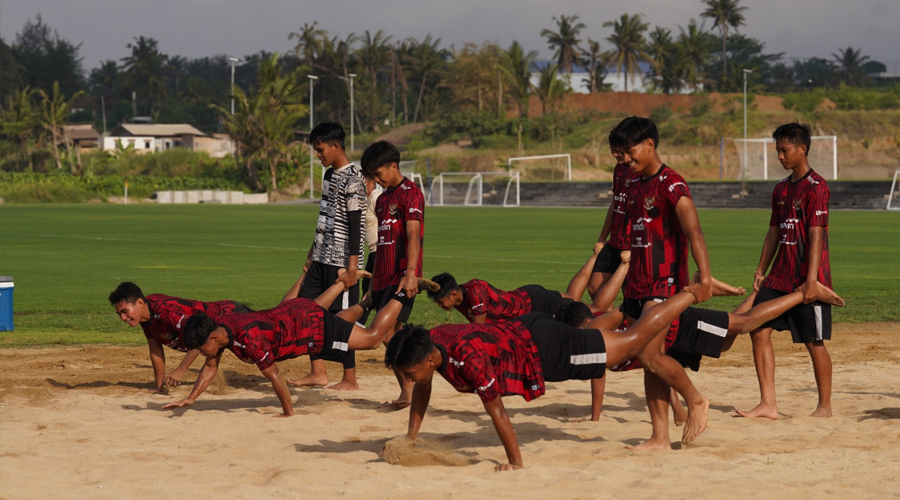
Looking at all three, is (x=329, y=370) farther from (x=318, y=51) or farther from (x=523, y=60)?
(x=318, y=51)

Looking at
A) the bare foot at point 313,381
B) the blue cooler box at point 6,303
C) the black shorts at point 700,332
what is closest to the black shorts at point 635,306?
the black shorts at point 700,332

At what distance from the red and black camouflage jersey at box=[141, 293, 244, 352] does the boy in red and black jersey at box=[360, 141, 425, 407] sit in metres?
1.15

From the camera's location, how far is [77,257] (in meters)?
22.0

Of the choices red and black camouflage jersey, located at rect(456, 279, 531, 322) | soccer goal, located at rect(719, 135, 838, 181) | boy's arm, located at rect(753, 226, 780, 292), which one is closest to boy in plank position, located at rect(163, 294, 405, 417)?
red and black camouflage jersey, located at rect(456, 279, 531, 322)

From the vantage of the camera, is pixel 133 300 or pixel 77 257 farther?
pixel 77 257

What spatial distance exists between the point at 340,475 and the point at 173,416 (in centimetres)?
217

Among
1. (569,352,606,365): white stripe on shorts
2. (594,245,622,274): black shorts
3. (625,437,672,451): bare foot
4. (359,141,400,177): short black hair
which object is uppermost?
(359,141,400,177): short black hair

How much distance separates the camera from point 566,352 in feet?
19.2

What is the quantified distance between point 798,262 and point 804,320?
391 millimetres

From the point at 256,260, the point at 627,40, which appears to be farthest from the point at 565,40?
the point at 256,260

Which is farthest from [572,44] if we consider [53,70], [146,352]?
[146,352]

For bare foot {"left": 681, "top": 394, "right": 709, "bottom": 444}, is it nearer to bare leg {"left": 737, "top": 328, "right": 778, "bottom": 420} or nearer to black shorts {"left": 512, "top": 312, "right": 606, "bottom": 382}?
black shorts {"left": 512, "top": 312, "right": 606, "bottom": 382}

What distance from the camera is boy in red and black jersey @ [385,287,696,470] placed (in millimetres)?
5516

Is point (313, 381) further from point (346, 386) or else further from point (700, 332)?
point (700, 332)
